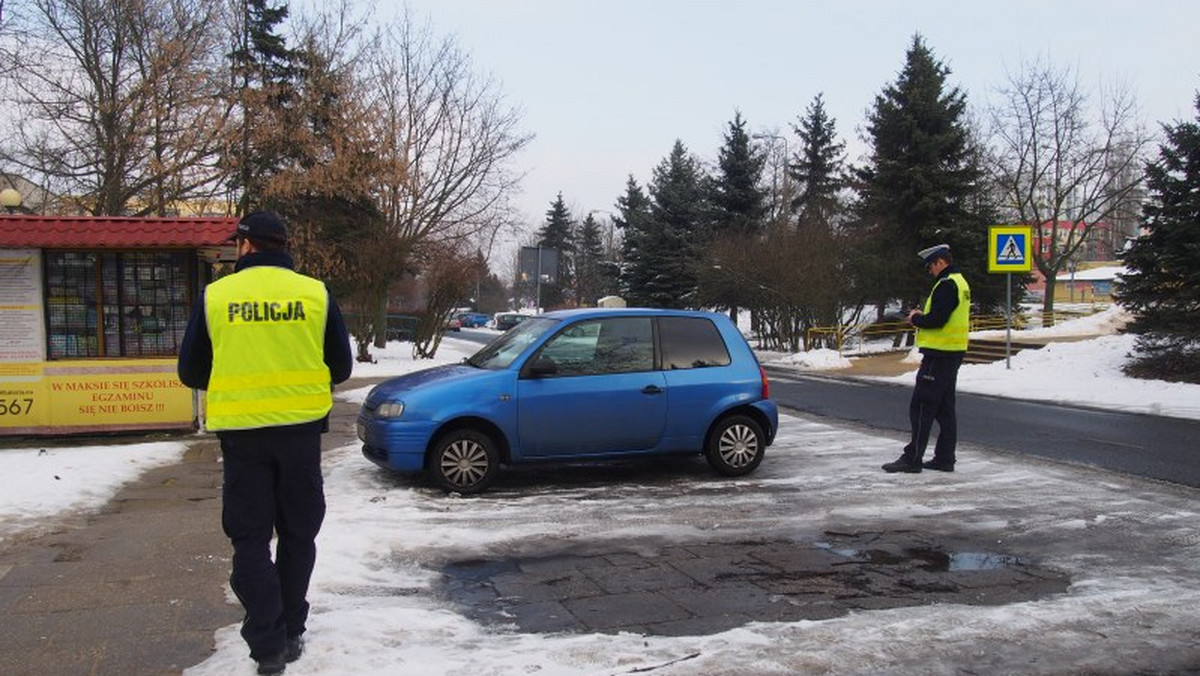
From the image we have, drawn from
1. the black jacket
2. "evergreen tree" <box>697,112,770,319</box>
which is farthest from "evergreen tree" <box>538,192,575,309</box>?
the black jacket

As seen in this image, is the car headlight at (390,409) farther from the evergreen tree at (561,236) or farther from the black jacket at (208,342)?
the evergreen tree at (561,236)

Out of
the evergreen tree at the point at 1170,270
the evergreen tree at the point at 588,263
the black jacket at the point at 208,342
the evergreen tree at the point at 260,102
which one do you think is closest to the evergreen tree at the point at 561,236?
the evergreen tree at the point at 588,263

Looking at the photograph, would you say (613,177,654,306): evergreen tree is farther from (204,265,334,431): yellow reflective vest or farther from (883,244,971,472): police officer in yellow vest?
(204,265,334,431): yellow reflective vest

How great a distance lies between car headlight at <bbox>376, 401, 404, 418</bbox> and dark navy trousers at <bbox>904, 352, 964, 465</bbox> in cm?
454

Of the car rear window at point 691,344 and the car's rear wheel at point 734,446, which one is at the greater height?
the car rear window at point 691,344

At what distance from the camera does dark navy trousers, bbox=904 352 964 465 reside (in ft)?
25.8

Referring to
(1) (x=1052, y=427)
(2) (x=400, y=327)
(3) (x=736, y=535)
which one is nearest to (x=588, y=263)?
(2) (x=400, y=327)

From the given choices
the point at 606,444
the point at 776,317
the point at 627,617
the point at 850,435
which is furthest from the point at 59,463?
the point at 776,317

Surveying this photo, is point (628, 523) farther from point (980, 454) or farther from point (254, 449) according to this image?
point (980, 454)

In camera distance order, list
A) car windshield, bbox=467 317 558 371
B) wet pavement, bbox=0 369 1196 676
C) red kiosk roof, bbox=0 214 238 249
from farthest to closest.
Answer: red kiosk roof, bbox=0 214 238 249, car windshield, bbox=467 317 558 371, wet pavement, bbox=0 369 1196 676

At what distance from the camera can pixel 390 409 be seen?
24.0 feet

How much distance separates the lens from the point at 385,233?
85.1ft

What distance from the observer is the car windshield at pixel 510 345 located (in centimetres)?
779

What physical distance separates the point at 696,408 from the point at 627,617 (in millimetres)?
3602
